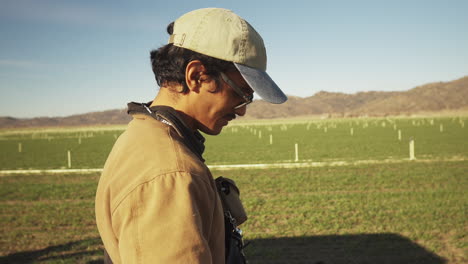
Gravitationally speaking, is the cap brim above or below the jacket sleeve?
above

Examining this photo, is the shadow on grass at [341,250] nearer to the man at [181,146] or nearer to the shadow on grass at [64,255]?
the shadow on grass at [64,255]

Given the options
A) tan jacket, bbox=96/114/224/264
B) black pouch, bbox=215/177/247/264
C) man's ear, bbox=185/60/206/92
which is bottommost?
black pouch, bbox=215/177/247/264

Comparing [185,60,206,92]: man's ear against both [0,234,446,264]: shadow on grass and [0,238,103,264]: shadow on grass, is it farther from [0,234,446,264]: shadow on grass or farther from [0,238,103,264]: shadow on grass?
[0,238,103,264]: shadow on grass

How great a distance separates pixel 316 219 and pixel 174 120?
8.51 meters

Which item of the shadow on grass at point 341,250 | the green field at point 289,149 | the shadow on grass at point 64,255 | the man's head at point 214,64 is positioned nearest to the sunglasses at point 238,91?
the man's head at point 214,64

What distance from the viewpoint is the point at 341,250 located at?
7168 mm

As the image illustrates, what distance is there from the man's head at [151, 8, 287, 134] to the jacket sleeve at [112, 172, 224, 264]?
45 centimetres

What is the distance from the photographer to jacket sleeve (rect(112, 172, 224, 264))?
96 cm

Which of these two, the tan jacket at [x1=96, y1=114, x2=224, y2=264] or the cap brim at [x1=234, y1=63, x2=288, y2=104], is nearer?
the tan jacket at [x1=96, y1=114, x2=224, y2=264]

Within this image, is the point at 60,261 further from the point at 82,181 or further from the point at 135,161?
the point at 82,181

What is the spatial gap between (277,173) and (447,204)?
7.89 meters

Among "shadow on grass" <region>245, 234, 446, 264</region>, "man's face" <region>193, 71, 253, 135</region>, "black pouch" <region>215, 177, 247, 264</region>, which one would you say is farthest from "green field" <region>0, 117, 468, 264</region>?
"man's face" <region>193, 71, 253, 135</region>

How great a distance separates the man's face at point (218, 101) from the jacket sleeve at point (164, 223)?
0.43 meters

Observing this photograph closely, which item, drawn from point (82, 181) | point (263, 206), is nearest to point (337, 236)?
point (263, 206)
